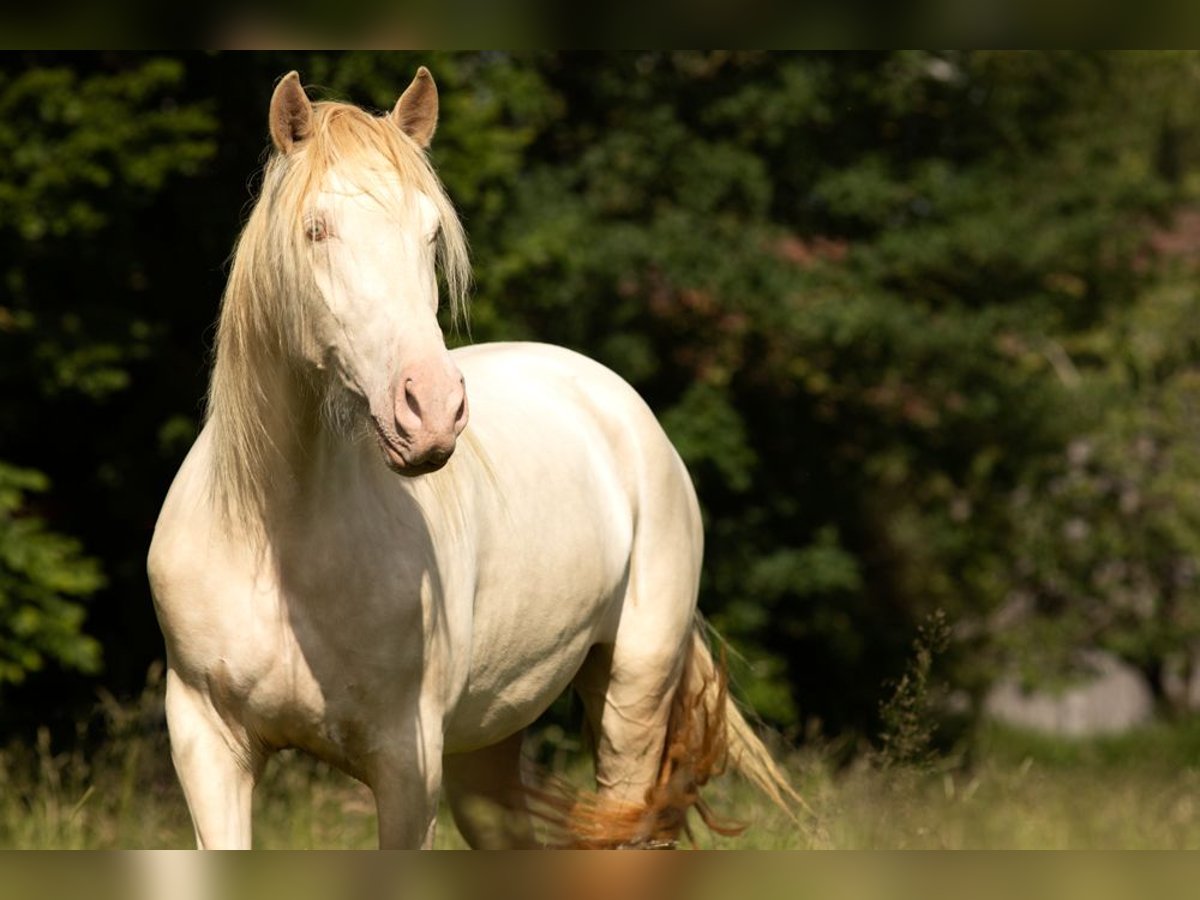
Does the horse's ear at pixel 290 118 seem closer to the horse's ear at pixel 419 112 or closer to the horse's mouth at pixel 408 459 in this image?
the horse's ear at pixel 419 112

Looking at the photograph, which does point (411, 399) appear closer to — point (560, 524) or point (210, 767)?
point (210, 767)

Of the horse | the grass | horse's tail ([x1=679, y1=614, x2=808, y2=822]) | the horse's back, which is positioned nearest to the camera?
the horse

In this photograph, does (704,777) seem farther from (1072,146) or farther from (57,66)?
→ (1072,146)

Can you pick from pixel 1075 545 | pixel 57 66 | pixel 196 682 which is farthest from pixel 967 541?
pixel 196 682

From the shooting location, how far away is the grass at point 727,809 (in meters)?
4.76

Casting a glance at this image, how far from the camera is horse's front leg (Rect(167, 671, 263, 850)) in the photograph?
3062 millimetres

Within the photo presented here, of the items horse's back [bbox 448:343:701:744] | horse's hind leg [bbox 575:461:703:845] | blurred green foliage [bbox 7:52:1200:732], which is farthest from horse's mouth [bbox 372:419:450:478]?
blurred green foliage [bbox 7:52:1200:732]

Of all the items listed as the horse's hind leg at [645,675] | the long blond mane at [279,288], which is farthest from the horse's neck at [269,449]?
the horse's hind leg at [645,675]

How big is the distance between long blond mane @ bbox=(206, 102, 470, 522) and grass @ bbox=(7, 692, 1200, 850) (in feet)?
5.37

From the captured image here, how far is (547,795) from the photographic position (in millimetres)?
4312

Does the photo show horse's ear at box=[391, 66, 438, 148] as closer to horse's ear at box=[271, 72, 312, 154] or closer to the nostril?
horse's ear at box=[271, 72, 312, 154]

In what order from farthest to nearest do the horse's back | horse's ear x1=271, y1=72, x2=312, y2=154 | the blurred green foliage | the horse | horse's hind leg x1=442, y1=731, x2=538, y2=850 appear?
the blurred green foliage
horse's hind leg x1=442, y1=731, x2=538, y2=850
the horse's back
horse's ear x1=271, y1=72, x2=312, y2=154
the horse

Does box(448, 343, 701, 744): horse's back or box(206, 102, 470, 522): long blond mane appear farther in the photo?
box(448, 343, 701, 744): horse's back

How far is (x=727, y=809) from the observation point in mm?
5871
